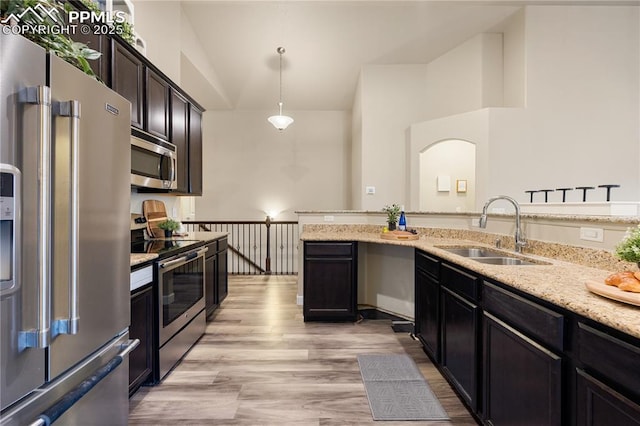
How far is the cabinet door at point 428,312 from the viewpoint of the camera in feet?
7.29

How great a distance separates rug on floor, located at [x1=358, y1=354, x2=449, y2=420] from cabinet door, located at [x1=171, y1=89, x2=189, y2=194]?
2.52 m

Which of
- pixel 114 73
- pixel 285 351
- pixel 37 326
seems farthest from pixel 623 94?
pixel 37 326

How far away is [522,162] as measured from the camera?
13.7 feet

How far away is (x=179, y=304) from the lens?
2.39 m

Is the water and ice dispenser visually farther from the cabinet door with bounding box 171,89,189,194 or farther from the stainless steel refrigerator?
the cabinet door with bounding box 171,89,189,194

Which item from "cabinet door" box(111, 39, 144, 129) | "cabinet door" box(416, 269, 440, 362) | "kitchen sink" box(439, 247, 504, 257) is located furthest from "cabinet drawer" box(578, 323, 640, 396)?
"cabinet door" box(111, 39, 144, 129)

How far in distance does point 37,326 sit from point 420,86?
18.4 feet

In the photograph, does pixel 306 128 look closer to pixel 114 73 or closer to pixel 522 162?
pixel 522 162

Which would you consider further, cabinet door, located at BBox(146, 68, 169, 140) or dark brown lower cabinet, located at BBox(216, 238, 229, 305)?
dark brown lower cabinet, located at BBox(216, 238, 229, 305)

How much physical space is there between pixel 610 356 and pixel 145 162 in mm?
2950

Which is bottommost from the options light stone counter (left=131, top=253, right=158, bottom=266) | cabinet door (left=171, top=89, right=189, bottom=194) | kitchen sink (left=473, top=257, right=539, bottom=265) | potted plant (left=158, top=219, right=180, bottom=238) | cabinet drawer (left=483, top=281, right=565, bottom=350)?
cabinet drawer (left=483, top=281, right=565, bottom=350)

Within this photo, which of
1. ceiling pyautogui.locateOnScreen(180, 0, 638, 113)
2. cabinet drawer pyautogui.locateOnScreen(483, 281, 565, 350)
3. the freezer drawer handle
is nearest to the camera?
the freezer drawer handle

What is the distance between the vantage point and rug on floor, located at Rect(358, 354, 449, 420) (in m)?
1.82

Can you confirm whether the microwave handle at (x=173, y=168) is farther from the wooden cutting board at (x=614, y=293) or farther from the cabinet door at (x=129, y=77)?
the wooden cutting board at (x=614, y=293)
